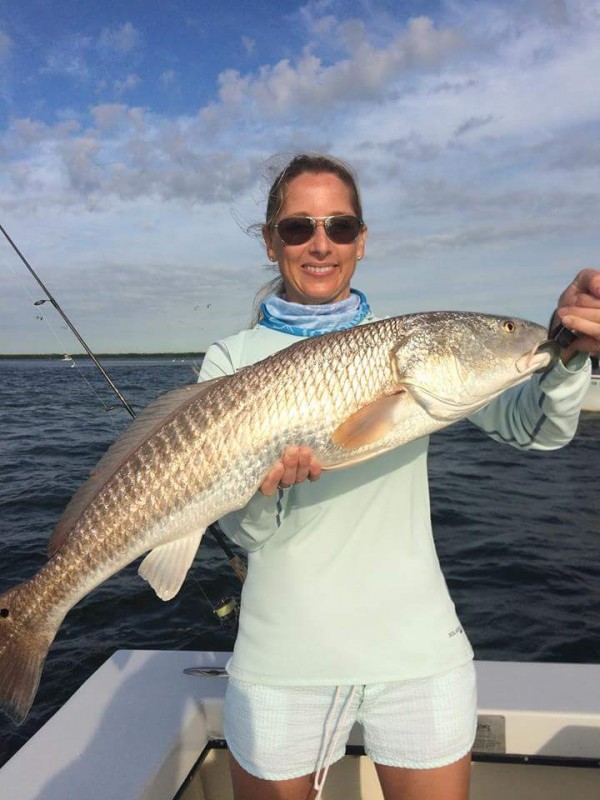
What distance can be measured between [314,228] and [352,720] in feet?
7.22

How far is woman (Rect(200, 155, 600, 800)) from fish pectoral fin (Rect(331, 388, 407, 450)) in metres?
0.17

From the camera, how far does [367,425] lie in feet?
8.80

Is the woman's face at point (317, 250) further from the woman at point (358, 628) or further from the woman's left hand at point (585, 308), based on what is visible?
the woman's left hand at point (585, 308)

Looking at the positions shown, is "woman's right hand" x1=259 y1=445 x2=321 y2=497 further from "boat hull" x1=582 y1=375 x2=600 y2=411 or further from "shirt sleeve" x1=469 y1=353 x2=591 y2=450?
"boat hull" x1=582 y1=375 x2=600 y2=411

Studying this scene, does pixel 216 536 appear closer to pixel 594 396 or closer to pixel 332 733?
pixel 332 733

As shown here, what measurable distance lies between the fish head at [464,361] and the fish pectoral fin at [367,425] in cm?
18

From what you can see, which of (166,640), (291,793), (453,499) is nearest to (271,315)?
(291,793)

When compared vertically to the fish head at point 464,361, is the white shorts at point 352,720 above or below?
below

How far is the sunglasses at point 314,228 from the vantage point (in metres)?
2.99

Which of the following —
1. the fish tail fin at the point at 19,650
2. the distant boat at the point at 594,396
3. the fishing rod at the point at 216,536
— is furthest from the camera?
the distant boat at the point at 594,396

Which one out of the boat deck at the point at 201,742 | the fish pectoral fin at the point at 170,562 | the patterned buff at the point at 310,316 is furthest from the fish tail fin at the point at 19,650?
the patterned buff at the point at 310,316

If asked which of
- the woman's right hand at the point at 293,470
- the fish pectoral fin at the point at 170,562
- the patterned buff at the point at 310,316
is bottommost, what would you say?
the fish pectoral fin at the point at 170,562

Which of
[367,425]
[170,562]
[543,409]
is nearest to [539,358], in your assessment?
[543,409]

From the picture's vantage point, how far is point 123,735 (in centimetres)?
311
